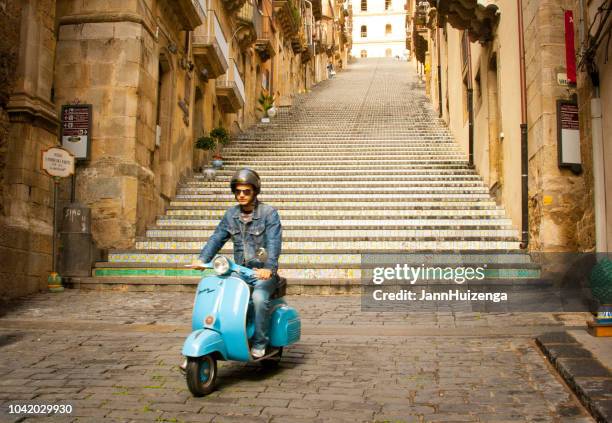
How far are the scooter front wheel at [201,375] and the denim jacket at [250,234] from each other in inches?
33.1

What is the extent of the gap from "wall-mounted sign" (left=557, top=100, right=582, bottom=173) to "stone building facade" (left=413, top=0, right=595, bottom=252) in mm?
126

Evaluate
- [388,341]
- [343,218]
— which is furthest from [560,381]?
[343,218]

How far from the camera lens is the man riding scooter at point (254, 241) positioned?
4.52 metres

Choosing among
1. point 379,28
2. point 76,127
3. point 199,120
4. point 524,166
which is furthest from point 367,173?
point 379,28

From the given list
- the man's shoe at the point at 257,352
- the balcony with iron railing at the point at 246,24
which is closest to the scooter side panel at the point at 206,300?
the man's shoe at the point at 257,352

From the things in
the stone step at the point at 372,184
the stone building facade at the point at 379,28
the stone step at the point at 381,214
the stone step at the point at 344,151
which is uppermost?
the stone building facade at the point at 379,28

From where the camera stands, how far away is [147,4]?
1241 cm

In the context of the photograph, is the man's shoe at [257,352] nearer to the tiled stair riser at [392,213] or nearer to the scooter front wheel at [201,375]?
the scooter front wheel at [201,375]

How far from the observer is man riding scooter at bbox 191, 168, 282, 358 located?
452 centimetres

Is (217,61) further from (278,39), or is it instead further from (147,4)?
(278,39)

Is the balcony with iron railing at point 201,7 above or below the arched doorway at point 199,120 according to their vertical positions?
above

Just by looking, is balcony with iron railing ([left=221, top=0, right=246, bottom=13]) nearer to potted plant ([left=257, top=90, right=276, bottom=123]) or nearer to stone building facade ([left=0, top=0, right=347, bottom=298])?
stone building facade ([left=0, top=0, right=347, bottom=298])

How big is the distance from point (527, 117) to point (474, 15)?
14.2ft
